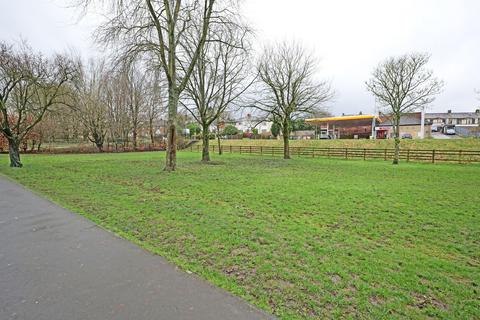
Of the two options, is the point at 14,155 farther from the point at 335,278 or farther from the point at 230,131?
the point at 230,131

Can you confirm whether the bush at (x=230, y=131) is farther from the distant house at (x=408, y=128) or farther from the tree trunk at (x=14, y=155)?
the tree trunk at (x=14, y=155)

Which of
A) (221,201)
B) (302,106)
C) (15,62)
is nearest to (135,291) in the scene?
(221,201)

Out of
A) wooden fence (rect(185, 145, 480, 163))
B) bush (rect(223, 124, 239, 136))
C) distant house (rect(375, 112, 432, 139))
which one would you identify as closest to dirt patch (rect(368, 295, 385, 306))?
wooden fence (rect(185, 145, 480, 163))

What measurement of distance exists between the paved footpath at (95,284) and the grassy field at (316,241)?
0.30 metres

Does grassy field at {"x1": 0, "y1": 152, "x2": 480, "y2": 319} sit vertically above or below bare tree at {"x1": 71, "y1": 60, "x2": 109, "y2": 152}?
below

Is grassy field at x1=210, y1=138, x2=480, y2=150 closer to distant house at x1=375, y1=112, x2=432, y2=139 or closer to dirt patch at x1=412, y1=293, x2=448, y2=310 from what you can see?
distant house at x1=375, y1=112, x2=432, y2=139

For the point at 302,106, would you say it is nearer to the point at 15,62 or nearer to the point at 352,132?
the point at 15,62

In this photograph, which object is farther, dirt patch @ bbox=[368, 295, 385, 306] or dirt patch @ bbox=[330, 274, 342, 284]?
dirt patch @ bbox=[330, 274, 342, 284]

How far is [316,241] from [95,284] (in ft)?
11.5

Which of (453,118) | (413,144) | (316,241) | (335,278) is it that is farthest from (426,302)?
(453,118)

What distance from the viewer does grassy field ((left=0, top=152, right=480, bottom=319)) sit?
9.41ft

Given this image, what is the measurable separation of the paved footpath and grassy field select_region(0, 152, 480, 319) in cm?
30

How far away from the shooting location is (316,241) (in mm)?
4512

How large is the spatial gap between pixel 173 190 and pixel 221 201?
2381mm
